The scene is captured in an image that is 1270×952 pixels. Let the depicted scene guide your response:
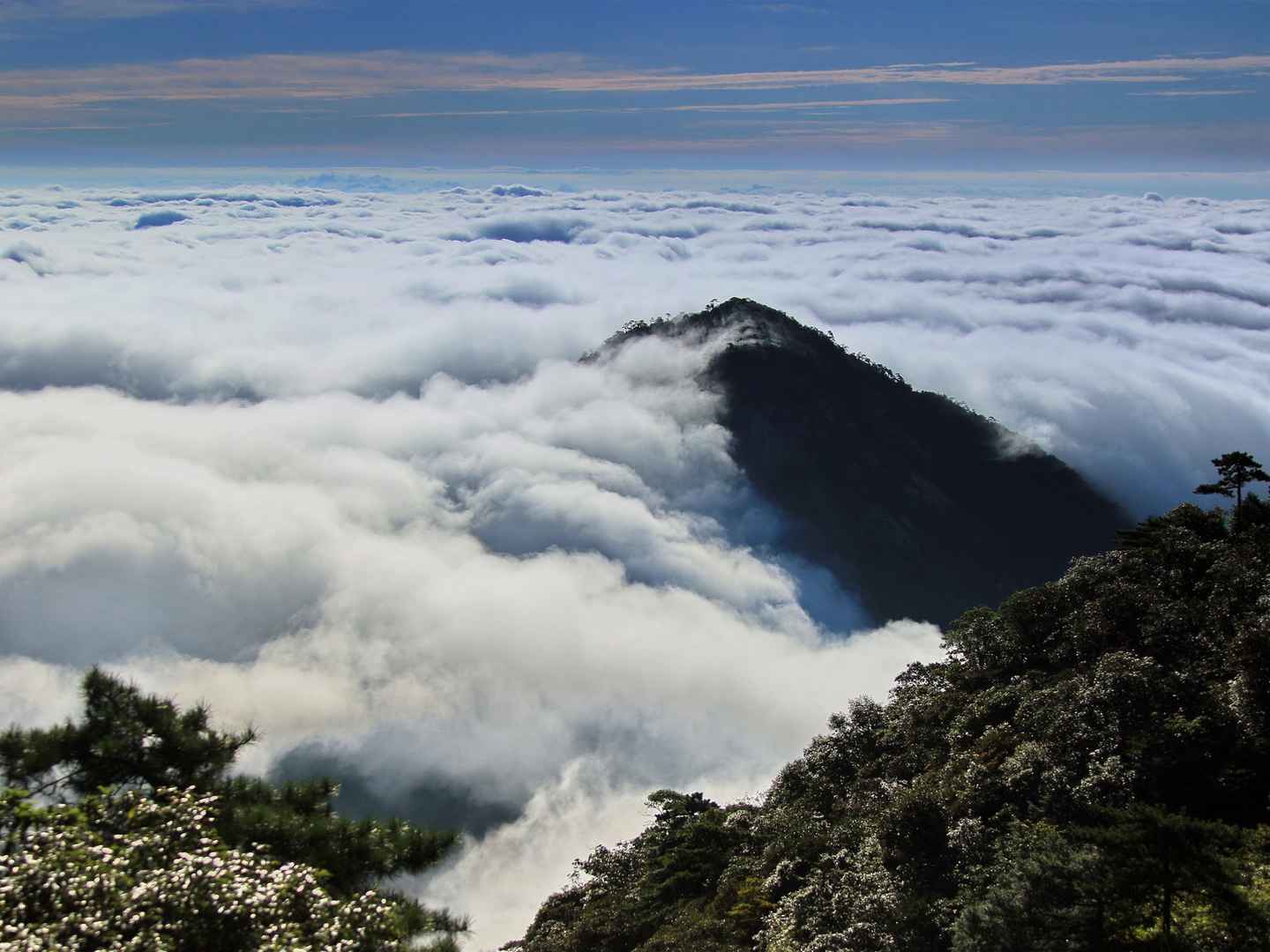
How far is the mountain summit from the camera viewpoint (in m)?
137

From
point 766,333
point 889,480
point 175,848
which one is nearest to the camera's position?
point 175,848

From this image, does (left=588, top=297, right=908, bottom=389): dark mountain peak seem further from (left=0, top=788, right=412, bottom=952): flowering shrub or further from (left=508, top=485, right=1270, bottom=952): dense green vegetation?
(left=0, top=788, right=412, bottom=952): flowering shrub

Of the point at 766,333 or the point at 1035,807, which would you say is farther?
the point at 766,333

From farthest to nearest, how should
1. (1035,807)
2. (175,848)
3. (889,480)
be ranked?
1. (889,480)
2. (1035,807)
3. (175,848)

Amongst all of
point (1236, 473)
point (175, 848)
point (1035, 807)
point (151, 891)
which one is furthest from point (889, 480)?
point (151, 891)

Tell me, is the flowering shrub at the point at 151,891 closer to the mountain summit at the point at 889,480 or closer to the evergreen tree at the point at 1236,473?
the evergreen tree at the point at 1236,473

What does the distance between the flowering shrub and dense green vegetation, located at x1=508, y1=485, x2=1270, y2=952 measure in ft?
47.9

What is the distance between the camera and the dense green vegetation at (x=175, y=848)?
1292 cm

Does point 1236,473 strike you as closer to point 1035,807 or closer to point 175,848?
point 1035,807

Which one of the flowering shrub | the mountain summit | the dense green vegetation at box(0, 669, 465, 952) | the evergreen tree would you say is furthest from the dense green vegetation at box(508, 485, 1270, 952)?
the mountain summit

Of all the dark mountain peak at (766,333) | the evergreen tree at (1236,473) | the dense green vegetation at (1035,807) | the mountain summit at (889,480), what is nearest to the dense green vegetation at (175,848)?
the dense green vegetation at (1035,807)

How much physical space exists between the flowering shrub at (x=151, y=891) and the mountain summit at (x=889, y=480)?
416 feet

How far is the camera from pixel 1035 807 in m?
27.9

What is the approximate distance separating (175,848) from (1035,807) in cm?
2351
